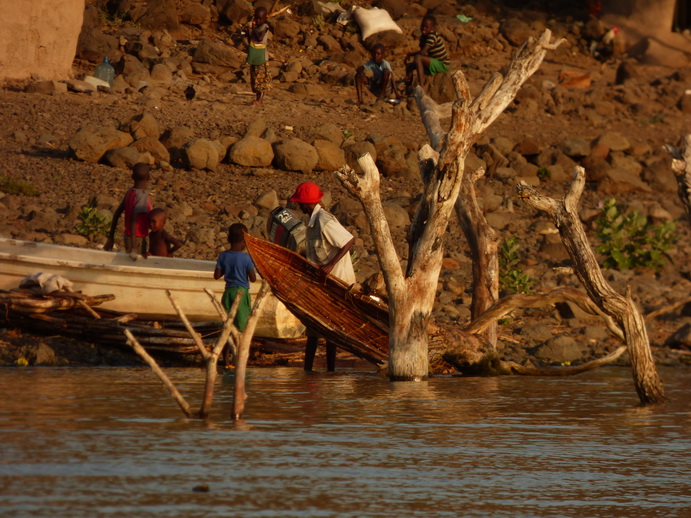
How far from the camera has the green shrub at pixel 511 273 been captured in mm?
16734

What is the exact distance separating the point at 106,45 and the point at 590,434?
15.3 m

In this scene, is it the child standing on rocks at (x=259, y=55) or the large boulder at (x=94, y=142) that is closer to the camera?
the large boulder at (x=94, y=142)

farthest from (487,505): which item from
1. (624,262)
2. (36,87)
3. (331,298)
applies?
(36,87)

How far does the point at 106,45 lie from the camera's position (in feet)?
73.8

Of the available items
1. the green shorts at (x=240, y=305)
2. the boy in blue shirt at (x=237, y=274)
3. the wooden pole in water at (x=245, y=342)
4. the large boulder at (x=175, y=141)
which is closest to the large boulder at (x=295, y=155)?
the large boulder at (x=175, y=141)

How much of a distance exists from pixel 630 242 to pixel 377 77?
6.30m

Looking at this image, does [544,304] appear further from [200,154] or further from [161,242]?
[200,154]

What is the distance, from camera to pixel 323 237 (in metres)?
11.8

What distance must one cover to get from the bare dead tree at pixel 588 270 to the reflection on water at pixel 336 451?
0.60 meters

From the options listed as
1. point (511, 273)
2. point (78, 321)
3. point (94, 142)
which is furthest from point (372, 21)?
point (78, 321)

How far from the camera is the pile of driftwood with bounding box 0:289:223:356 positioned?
12.5m

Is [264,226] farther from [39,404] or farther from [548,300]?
[39,404]

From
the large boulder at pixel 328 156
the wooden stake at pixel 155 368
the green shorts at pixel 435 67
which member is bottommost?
the wooden stake at pixel 155 368

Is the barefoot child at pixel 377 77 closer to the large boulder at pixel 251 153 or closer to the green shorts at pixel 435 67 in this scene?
the green shorts at pixel 435 67
